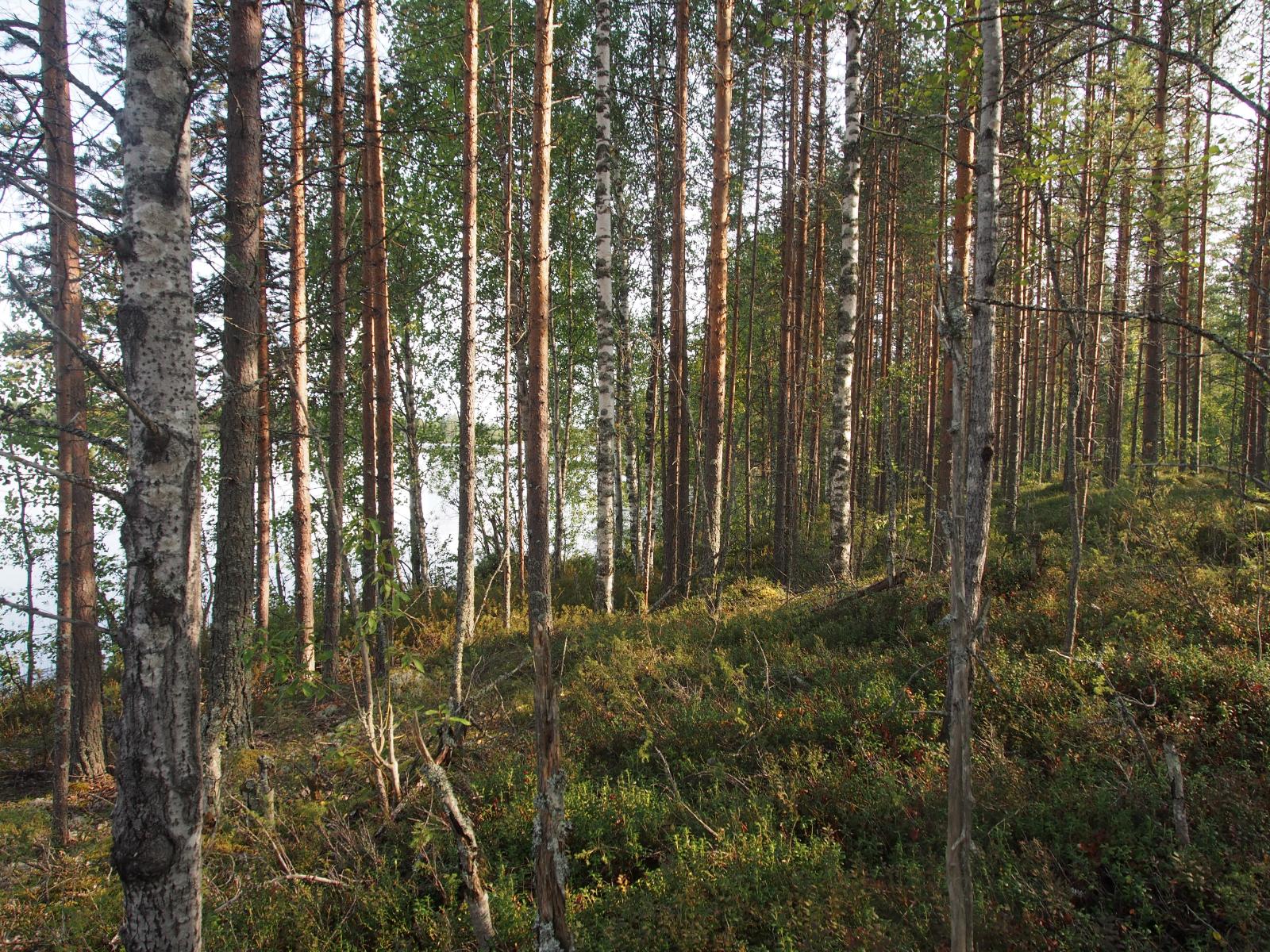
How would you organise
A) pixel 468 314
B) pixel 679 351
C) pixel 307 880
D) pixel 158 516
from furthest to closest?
pixel 679 351, pixel 468 314, pixel 307 880, pixel 158 516

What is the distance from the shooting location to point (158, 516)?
223 centimetres

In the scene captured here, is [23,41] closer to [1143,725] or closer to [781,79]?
[1143,725]

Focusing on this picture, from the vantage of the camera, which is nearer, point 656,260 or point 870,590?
point 870,590

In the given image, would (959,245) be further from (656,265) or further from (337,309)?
(656,265)

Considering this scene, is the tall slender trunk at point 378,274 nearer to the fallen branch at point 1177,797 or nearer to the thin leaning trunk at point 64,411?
the thin leaning trunk at point 64,411

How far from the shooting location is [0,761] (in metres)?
8.00

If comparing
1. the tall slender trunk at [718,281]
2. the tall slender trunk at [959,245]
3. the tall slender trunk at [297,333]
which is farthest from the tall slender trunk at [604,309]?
the tall slender trunk at [959,245]

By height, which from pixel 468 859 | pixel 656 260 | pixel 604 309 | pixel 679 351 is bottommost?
pixel 468 859

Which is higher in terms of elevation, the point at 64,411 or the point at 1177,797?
the point at 64,411

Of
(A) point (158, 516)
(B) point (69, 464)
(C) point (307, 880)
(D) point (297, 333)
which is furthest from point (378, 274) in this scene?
(A) point (158, 516)

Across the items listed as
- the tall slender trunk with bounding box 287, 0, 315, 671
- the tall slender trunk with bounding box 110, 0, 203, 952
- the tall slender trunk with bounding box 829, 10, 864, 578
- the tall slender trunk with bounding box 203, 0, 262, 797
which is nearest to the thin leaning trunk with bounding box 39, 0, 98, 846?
the tall slender trunk with bounding box 203, 0, 262, 797

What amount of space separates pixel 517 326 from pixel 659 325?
3.12 meters

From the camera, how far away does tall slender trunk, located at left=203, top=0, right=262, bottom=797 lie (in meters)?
4.70

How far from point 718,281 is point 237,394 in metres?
6.50
